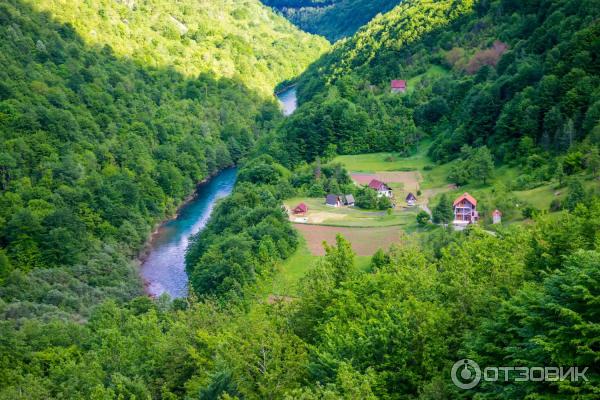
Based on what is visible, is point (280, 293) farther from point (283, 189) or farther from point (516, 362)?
point (283, 189)

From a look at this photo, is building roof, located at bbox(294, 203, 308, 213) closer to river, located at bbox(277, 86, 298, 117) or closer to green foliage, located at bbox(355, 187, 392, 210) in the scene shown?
green foliage, located at bbox(355, 187, 392, 210)

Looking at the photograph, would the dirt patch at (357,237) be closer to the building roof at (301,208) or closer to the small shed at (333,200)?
the building roof at (301,208)

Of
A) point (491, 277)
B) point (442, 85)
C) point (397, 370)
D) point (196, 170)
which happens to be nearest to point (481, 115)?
point (442, 85)

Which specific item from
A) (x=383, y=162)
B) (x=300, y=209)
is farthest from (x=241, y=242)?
(x=383, y=162)

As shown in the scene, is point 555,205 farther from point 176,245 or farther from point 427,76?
point 427,76

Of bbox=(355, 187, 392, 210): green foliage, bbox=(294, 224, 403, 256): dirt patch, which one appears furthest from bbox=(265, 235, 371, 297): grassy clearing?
bbox=(355, 187, 392, 210): green foliage

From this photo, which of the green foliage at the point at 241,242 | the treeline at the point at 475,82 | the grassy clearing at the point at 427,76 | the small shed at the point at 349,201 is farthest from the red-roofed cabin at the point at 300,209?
the grassy clearing at the point at 427,76
